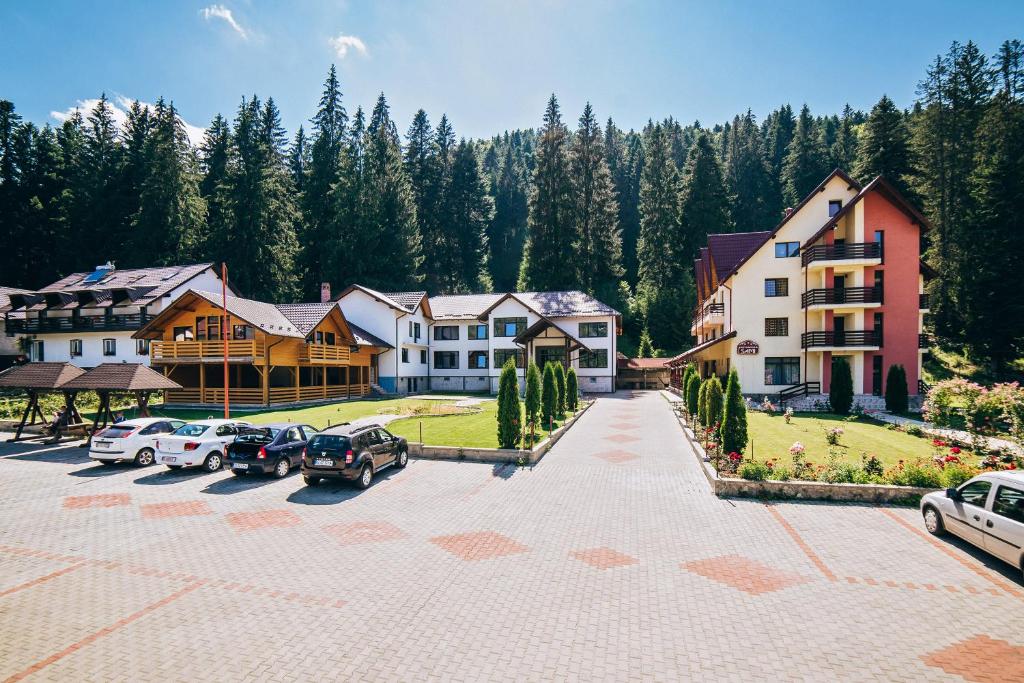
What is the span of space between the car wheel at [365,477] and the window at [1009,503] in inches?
563

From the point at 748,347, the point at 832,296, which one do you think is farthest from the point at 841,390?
the point at 832,296

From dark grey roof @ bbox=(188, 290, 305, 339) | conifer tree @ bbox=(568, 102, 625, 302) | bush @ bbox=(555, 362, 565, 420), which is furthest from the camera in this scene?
conifer tree @ bbox=(568, 102, 625, 302)

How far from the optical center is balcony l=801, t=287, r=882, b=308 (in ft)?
110

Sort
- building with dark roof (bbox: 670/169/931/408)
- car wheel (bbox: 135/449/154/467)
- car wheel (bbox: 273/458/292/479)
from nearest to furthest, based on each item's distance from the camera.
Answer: car wheel (bbox: 273/458/292/479) → car wheel (bbox: 135/449/154/467) → building with dark roof (bbox: 670/169/931/408)

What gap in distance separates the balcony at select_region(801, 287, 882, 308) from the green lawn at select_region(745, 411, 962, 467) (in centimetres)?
974

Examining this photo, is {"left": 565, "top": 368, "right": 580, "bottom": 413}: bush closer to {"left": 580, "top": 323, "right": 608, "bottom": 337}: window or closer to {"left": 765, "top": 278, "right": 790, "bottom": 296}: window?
{"left": 580, "top": 323, "right": 608, "bottom": 337}: window

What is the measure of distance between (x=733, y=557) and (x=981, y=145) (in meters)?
54.9

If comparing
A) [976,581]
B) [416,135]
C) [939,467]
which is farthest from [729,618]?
[416,135]

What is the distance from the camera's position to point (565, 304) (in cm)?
4978

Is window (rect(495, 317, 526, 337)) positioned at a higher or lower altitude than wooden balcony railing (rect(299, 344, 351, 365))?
higher

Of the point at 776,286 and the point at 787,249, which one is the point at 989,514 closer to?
the point at 776,286

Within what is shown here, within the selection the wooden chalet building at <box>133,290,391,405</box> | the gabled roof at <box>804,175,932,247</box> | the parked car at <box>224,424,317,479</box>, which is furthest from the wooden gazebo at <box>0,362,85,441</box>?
the gabled roof at <box>804,175,932,247</box>

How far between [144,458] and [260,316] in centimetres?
1731

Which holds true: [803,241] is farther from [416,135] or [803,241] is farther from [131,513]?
[416,135]
